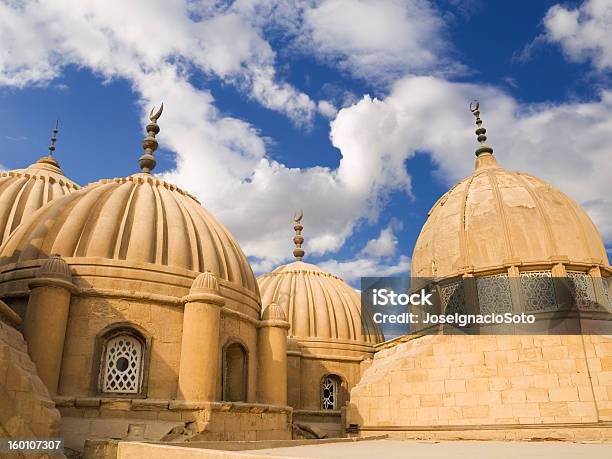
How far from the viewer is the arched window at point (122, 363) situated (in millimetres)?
12312

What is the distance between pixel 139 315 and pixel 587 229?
45.5 feet

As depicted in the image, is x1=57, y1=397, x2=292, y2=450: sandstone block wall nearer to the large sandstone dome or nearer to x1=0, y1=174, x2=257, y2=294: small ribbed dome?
the large sandstone dome

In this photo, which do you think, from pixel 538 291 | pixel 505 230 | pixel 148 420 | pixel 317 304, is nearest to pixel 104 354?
pixel 148 420

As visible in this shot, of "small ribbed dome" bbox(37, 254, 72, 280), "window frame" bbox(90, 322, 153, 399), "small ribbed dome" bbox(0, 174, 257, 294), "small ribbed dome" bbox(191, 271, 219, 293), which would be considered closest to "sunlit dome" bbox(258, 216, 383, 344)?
"small ribbed dome" bbox(0, 174, 257, 294)

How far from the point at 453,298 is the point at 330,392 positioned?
29.5 ft

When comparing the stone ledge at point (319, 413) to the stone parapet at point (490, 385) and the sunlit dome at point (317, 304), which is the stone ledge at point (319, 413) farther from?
the stone parapet at point (490, 385)

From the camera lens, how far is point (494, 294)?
1488 centimetres

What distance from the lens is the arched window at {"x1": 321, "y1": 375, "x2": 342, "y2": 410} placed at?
21719mm

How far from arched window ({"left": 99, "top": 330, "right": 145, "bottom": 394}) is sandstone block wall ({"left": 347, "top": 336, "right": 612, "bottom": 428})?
624cm

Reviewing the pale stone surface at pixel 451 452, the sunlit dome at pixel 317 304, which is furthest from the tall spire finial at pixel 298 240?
the pale stone surface at pixel 451 452

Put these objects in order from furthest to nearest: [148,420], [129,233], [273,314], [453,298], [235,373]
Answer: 1. [273,314]
2. [453,298]
3. [235,373]
4. [129,233]
5. [148,420]

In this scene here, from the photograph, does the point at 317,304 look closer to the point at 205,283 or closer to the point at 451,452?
the point at 205,283

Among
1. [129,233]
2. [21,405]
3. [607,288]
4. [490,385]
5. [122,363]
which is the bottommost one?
[21,405]

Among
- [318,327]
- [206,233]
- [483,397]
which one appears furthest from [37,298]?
[318,327]
